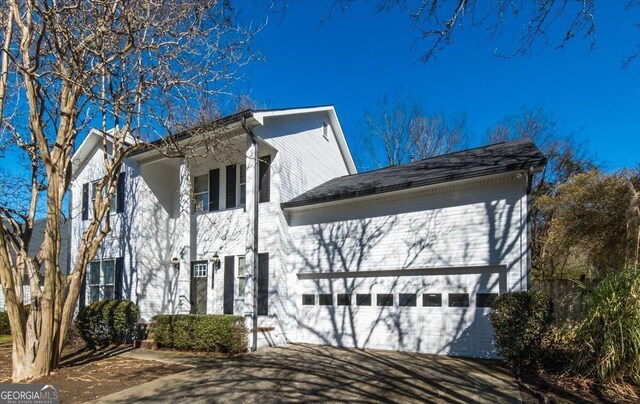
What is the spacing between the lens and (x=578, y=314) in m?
7.75

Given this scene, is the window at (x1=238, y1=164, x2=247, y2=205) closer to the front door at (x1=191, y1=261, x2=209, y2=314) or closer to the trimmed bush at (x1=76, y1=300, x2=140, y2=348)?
the front door at (x1=191, y1=261, x2=209, y2=314)

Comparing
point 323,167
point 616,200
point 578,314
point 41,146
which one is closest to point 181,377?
point 41,146

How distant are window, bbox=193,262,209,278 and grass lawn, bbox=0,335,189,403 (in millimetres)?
3154

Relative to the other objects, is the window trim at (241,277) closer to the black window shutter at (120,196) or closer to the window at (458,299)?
the black window shutter at (120,196)

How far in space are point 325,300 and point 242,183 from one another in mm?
4383

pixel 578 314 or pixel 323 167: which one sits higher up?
pixel 323 167

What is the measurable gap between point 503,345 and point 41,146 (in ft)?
32.0

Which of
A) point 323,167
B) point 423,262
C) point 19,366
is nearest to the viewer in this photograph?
point 19,366

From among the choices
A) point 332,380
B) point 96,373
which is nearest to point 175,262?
point 96,373

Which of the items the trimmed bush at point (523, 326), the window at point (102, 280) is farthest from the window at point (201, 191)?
the trimmed bush at point (523, 326)

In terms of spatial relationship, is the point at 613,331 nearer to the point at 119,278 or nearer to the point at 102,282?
the point at 119,278

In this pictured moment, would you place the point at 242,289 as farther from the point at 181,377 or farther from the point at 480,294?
the point at 480,294

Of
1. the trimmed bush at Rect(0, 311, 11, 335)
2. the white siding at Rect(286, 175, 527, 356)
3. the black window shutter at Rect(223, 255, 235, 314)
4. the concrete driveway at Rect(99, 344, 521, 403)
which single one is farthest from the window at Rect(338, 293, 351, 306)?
the trimmed bush at Rect(0, 311, 11, 335)

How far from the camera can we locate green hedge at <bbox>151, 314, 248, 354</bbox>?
34.5 feet
